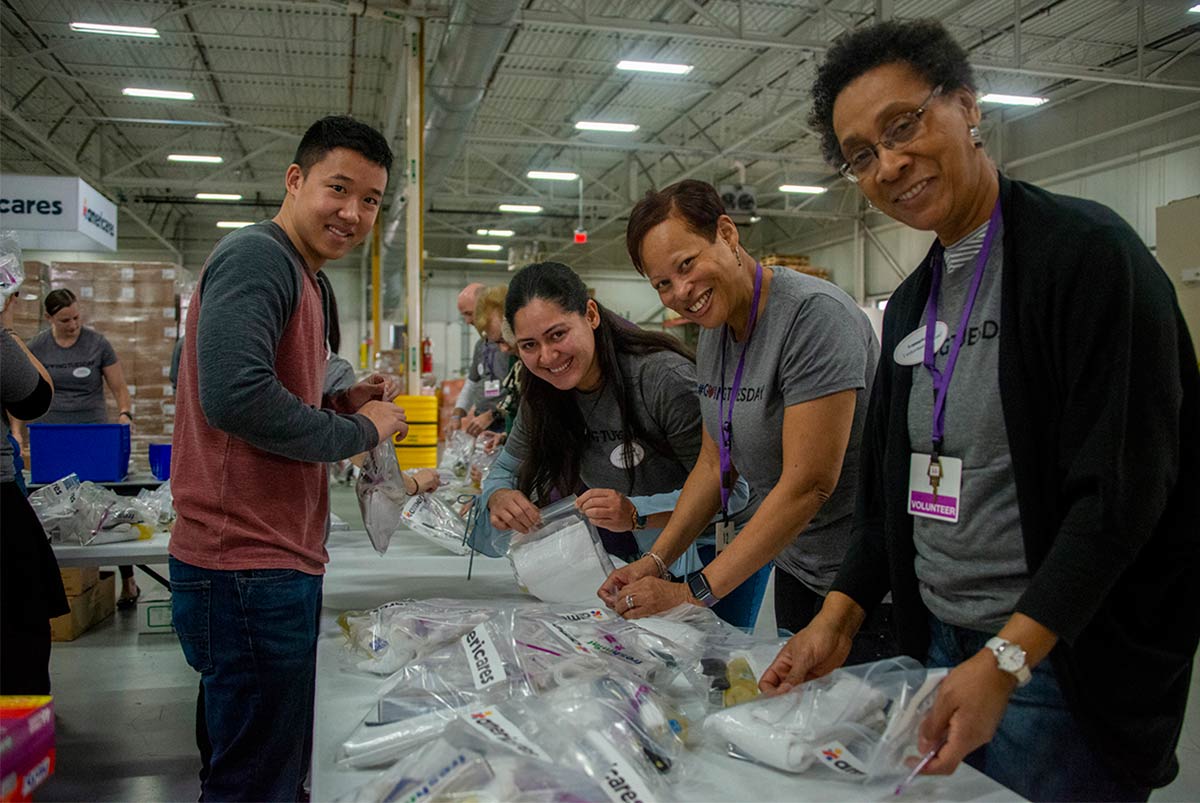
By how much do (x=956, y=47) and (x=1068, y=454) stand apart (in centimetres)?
46

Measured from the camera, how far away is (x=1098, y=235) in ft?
2.81

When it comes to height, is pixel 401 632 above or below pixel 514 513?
below

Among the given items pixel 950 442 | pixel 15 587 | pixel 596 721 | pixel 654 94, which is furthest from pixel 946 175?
pixel 654 94

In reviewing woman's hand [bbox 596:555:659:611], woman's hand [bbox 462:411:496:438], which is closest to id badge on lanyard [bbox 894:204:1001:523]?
woman's hand [bbox 596:555:659:611]

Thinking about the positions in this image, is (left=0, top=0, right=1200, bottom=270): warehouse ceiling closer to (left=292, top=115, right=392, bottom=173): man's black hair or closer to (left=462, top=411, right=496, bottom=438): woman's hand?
(left=462, top=411, right=496, bottom=438): woman's hand

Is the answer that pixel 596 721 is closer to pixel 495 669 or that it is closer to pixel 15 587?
pixel 495 669

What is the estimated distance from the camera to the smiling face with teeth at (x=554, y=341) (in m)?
1.65

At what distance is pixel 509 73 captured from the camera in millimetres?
9734

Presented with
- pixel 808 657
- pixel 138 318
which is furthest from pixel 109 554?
pixel 138 318

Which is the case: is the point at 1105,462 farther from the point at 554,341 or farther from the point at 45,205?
the point at 45,205

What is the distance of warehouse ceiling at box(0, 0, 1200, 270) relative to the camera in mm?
7672

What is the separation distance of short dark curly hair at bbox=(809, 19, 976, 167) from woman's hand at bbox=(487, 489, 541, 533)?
0.90m

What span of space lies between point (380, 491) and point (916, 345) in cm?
113

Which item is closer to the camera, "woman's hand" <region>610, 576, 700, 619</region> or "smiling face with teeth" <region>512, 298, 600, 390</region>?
"woman's hand" <region>610, 576, 700, 619</region>
